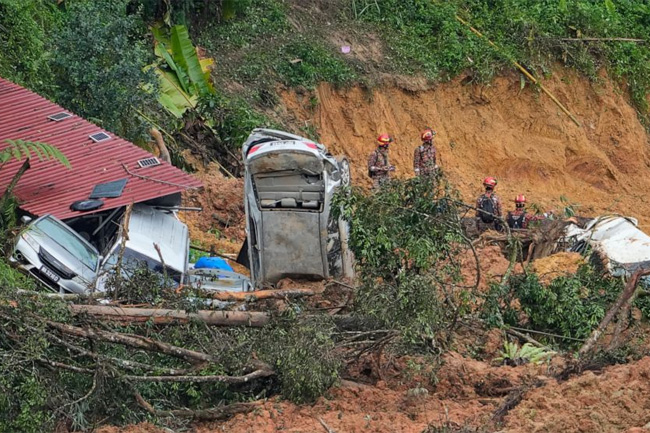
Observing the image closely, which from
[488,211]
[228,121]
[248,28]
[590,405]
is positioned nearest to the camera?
[590,405]

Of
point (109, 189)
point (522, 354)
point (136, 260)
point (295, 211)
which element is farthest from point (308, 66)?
point (522, 354)

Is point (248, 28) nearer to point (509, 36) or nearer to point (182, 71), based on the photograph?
point (182, 71)

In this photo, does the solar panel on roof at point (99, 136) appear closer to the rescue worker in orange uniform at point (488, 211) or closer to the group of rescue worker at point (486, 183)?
the group of rescue worker at point (486, 183)

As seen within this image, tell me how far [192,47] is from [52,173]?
21.6ft

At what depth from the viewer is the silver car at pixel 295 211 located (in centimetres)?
1468

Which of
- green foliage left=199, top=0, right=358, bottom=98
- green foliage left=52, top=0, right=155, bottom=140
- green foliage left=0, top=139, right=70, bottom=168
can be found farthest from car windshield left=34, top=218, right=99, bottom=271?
green foliage left=199, top=0, right=358, bottom=98

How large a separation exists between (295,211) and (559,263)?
423cm

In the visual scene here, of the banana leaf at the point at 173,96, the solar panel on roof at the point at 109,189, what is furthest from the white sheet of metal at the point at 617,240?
the banana leaf at the point at 173,96

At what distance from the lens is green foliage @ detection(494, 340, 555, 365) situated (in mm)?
13234

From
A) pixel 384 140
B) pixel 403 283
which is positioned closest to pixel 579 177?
→ pixel 384 140

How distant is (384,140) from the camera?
814 inches

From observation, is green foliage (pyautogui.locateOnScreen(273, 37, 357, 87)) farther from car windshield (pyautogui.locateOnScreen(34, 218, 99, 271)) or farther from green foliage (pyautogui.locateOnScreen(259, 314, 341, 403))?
green foliage (pyautogui.locateOnScreen(259, 314, 341, 403))

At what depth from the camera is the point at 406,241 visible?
44.3 ft

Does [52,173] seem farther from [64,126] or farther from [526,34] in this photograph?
[526,34]
